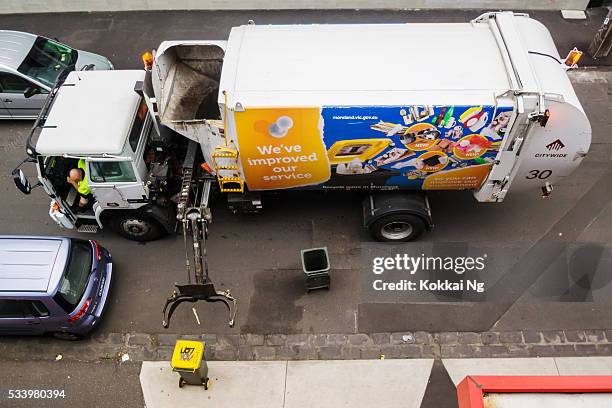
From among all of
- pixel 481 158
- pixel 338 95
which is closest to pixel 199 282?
pixel 338 95

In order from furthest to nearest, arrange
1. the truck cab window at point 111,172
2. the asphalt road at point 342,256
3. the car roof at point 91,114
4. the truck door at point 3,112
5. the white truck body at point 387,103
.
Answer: the truck door at point 3,112 < the asphalt road at point 342,256 < the truck cab window at point 111,172 < the car roof at point 91,114 < the white truck body at point 387,103

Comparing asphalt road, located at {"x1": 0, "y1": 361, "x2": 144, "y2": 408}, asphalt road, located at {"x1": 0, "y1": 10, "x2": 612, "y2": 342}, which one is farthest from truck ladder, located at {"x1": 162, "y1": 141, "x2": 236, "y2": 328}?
asphalt road, located at {"x1": 0, "y1": 361, "x2": 144, "y2": 408}

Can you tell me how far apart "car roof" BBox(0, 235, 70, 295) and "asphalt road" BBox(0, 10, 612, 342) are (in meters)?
1.36

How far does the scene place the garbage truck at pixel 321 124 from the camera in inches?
310

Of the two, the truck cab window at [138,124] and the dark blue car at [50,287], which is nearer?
the dark blue car at [50,287]

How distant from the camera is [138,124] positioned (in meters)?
8.93

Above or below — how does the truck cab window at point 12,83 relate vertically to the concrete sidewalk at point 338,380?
above

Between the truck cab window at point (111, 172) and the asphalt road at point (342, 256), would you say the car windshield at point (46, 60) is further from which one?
the truck cab window at point (111, 172)

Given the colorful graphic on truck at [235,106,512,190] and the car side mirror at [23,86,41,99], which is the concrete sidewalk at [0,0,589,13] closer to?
the car side mirror at [23,86,41,99]

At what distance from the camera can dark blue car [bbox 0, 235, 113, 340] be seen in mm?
7996

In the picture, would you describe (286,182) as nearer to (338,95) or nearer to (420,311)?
(338,95)

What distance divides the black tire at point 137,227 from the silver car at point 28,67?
4.02 meters

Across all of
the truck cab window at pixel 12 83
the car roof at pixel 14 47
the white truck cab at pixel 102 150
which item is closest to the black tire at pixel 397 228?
the white truck cab at pixel 102 150

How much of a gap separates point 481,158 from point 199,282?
4885 millimetres
